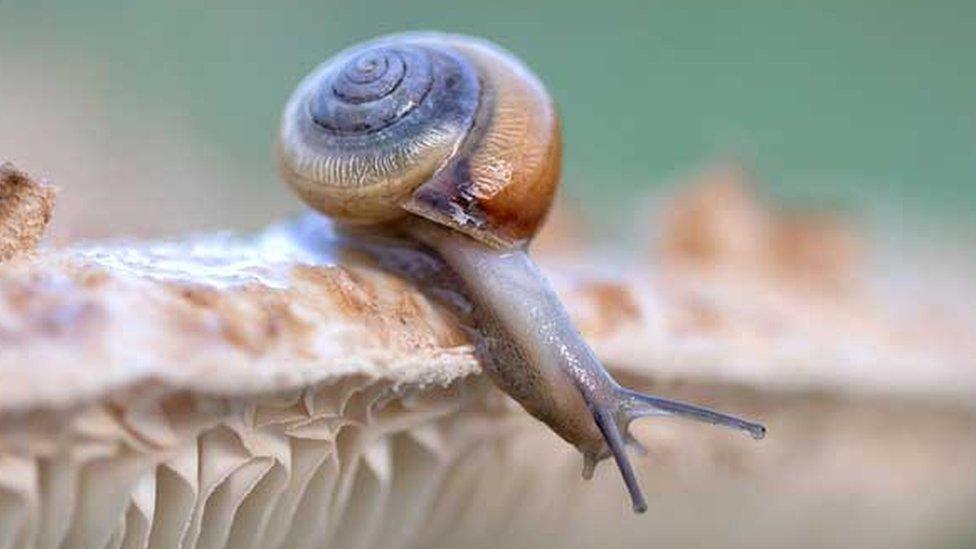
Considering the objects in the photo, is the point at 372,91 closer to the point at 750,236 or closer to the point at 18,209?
the point at 18,209

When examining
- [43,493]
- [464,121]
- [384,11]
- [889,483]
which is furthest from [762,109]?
[43,493]

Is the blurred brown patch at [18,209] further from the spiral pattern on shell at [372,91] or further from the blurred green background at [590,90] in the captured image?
the blurred green background at [590,90]

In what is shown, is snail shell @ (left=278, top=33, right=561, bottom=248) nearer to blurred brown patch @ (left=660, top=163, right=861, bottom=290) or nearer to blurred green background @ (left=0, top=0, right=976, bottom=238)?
blurred brown patch @ (left=660, top=163, right=861, bottom=290)

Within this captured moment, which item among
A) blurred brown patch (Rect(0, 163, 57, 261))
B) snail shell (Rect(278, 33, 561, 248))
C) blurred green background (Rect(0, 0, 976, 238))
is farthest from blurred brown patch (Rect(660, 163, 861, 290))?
blurred brown patch (Rect(0, 163, 57, 261))

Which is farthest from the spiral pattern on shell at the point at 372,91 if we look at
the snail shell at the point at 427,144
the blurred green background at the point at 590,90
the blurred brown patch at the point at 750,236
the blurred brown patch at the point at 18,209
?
the blurred green background at the point at 590,90

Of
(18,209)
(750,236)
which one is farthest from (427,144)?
(750,236)

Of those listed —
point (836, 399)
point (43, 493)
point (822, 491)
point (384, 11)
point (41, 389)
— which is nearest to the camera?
point (41, 389)

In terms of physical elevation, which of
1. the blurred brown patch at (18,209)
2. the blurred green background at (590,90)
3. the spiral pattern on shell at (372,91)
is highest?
the blurred brown patch at (18,209)

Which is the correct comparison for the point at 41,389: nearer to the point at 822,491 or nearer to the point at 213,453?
the point at 213,453
